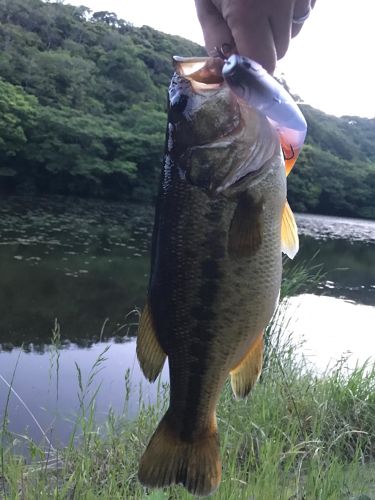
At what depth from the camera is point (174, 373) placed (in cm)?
163

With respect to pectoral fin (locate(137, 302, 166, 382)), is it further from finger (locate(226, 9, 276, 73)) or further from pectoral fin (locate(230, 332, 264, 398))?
finger (locate(226, 9, 276, 73))

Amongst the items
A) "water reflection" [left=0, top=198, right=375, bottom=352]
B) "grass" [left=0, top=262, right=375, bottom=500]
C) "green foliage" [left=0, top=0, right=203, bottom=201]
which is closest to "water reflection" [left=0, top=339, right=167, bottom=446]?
"water reflection" [left=0, top=198, right=375, bottom=352]

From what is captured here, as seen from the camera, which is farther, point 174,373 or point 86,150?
point 86,150

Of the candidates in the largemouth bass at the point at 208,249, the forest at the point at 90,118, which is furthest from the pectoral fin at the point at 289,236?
the forest at the point at 90,118

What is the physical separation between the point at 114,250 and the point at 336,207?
1912 inches

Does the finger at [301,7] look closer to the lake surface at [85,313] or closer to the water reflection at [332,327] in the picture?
the lake surface at [85,313]

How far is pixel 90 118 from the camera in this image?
43.9 m

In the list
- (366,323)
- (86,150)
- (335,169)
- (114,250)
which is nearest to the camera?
(366,323)

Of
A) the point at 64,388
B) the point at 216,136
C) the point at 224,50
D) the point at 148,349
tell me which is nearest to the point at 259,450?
the point at 148,349

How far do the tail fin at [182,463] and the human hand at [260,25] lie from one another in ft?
3.59

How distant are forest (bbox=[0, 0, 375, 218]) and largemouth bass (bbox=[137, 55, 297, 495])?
27.6m

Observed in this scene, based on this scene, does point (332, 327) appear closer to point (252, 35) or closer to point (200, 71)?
point (200, 71)

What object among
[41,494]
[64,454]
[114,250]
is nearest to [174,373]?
[41,494]

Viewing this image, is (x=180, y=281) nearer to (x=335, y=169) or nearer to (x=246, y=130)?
(x=246, y=130)
